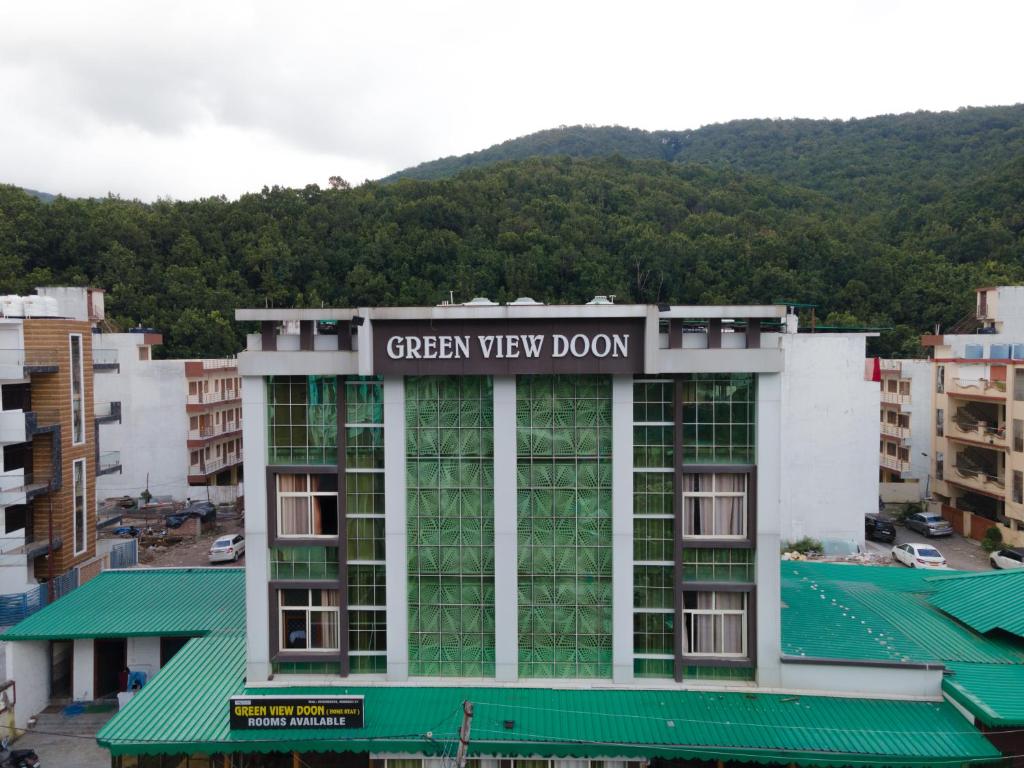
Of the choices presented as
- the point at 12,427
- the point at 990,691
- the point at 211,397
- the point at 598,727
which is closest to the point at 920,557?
the point at 990,691

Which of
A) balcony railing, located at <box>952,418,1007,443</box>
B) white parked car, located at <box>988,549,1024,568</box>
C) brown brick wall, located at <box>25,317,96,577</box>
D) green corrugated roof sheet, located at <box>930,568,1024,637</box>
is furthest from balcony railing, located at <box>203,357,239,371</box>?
white parked car, located at <box>988,549,1024,568</box>

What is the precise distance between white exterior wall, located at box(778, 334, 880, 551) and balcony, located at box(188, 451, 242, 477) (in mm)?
42964

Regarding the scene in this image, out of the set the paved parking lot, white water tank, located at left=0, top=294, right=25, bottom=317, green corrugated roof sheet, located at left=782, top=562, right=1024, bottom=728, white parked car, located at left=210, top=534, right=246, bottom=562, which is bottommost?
the paved parking lot

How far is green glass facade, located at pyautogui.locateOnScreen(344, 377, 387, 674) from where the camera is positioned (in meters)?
17.8

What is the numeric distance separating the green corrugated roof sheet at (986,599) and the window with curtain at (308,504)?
692 inches

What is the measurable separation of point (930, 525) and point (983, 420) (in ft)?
24.7

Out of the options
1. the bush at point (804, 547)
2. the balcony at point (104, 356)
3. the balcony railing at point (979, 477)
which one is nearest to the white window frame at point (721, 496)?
the bush at point (804, 547)

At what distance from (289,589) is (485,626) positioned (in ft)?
16.5

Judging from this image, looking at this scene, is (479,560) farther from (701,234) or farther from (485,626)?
(701,234)

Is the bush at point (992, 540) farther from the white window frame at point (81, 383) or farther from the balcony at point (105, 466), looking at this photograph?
the balcony at point (105, 466)

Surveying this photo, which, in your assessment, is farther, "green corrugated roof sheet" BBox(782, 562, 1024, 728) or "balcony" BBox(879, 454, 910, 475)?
"balcony" BBox(879, 454, 910, 475)

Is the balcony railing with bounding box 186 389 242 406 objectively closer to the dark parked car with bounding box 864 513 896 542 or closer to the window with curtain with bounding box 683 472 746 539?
the dark parked car with bounding box 864 513 896 542

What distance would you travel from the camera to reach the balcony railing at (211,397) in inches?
2180

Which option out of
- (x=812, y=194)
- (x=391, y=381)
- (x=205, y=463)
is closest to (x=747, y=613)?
(x=391, y=381)
